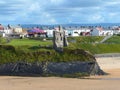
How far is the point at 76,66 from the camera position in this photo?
34656 mm

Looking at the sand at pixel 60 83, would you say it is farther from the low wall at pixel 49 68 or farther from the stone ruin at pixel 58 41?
the stone ruin at pixel 58 41

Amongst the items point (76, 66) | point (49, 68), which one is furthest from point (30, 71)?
point (76, 66)

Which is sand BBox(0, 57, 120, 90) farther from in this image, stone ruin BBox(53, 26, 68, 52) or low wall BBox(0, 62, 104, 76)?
stone ruin BBox(53, 26, 68, 52)

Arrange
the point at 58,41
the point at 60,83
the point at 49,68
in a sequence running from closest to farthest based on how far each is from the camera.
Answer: the point at 60,83 < the point at 49,68 < the point at 58,41

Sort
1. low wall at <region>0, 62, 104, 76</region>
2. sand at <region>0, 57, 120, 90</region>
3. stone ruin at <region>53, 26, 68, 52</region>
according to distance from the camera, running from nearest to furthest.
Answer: sand at <region>0, 57, 120, 90</region> < low wall at <region>0, 62, 104, 76</region> < stone ruin at <region>53, 26, 68, 52</region>

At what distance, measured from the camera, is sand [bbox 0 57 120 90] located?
89.1 feet

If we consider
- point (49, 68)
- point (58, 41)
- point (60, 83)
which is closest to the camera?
point (60, 83)

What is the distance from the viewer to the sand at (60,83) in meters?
27.2

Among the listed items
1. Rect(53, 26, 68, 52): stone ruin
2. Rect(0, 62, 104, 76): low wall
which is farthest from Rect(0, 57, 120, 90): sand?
Rect(53, 26, 68, 52): stone ruin

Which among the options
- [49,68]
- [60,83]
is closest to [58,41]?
[49,68]

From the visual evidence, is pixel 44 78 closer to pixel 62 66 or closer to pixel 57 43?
pixel 62 66

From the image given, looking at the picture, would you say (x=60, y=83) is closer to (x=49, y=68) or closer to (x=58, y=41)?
(x=49, y=68)

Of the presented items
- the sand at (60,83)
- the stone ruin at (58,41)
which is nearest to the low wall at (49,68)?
the sand at (60,83)

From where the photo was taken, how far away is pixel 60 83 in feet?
97.0
